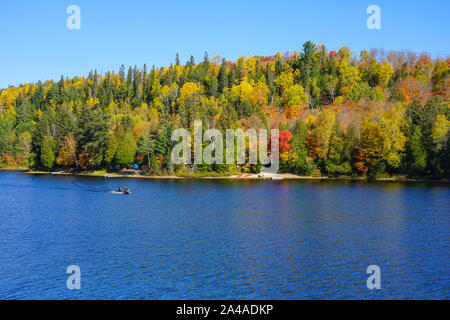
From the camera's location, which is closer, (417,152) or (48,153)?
(417,152)

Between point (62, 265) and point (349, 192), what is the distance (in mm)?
64819

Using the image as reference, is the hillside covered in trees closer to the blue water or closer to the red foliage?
the red foliage

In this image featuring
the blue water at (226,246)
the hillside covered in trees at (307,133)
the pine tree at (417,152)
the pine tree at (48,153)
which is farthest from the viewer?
the pine tree at (48,153)

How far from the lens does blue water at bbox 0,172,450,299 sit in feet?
112

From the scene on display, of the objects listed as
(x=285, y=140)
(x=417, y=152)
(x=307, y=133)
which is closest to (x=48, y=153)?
(x=285, y=140)

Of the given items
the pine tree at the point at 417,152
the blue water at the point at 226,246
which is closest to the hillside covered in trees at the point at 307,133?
the pine tree at the point at 417,152

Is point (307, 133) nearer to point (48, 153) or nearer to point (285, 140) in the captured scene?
point (285, 140)

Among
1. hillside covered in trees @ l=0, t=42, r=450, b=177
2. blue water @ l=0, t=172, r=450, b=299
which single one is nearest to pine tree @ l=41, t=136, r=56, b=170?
hillside covered in trees @ l=0, t=42, r=450, b=177

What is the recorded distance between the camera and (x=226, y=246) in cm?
4622

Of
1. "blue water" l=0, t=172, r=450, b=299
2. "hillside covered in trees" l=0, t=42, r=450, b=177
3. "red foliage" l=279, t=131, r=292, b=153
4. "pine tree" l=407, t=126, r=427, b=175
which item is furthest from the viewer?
"red foliage" l=279, t=131, r=292, b=153

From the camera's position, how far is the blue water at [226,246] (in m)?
34.2

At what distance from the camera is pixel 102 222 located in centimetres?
5991

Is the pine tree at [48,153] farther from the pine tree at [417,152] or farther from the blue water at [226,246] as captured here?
the pine tree at [417,152]

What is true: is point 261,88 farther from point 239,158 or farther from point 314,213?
point 314,213
